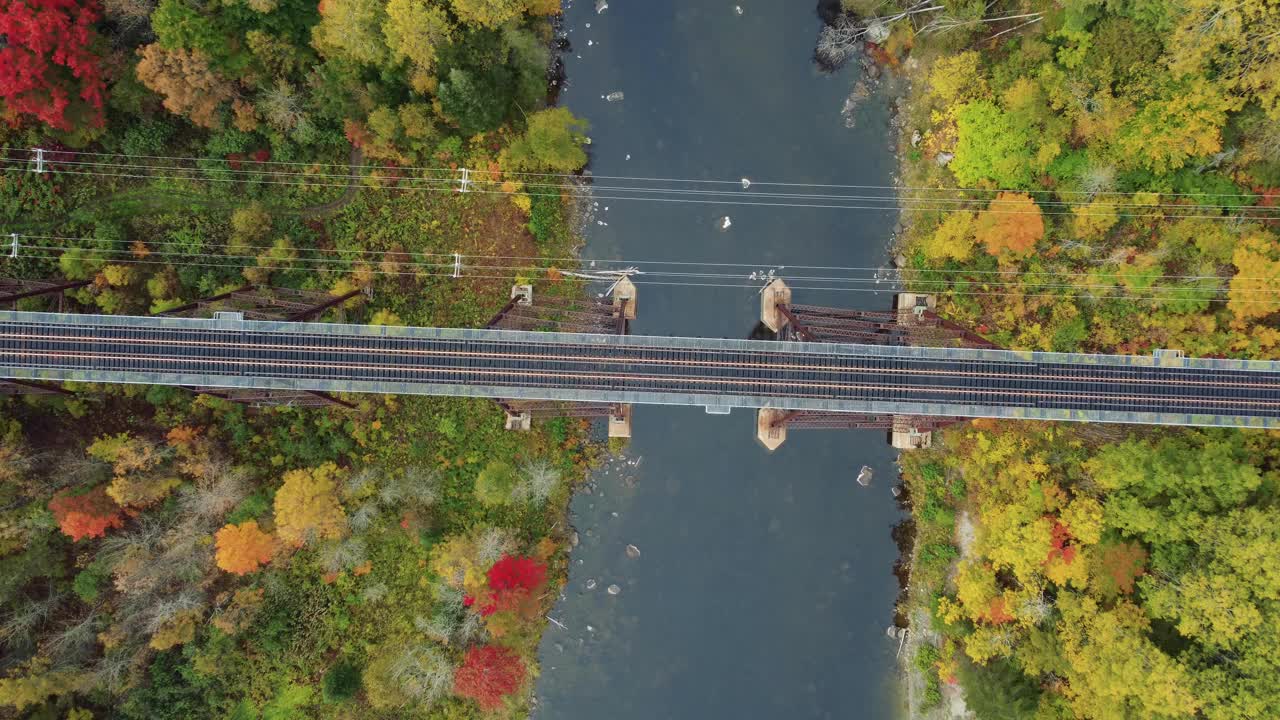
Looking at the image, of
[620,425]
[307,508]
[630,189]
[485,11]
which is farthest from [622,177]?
[307,508]

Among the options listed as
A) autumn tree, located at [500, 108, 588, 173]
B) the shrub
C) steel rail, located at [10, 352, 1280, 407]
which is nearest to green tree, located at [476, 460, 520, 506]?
steel rail, located at [10, 352, 1280, 407]

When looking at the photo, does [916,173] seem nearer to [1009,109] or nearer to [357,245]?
[1009,109]

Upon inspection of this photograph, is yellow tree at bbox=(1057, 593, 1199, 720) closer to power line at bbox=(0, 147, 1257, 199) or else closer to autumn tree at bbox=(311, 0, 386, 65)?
power line at bbox=(0, 147, 1257, 199)

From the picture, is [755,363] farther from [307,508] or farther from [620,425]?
[307,508]

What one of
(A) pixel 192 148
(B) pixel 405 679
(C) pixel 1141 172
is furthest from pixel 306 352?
(C) pixel 1141 172

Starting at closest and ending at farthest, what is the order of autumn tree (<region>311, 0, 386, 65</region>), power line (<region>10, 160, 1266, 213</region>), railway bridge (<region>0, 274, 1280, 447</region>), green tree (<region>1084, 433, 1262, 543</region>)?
1. railway bridge (<region>0, 274, 1280, 447</region>)
2. autumn tree (<region>311, 0, 386, 65</region>)
3. green tree (<region>1084, 433, 1262, 543</region>)
4. power line (<region>10, 160, 1266, 213</region>)

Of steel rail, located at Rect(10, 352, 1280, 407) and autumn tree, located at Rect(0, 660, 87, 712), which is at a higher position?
steel rail, located at Rect(10, 352, 1280, 407)
